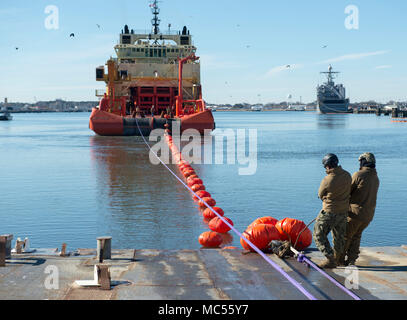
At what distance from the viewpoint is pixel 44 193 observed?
19.2 m

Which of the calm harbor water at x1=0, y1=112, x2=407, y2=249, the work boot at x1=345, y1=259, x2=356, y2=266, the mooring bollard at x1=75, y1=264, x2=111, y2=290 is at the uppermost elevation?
the mooring bollard at x1=75, y1=264, x2=111, y2=290

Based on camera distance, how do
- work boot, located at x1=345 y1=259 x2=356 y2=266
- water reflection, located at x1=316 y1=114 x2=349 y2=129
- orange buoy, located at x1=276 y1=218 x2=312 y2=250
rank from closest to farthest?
work boot, located at x1=345 y1=259 x2=356 y2=266, orange buoy, located at x1=276 y1=218 x2=312 y2=250, water reflection, located at x1=316 y1=114 x2=349 y2=129

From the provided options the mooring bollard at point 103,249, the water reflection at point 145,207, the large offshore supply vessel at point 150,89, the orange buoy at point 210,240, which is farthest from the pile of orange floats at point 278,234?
the large offshore supply vessel at point 150,89

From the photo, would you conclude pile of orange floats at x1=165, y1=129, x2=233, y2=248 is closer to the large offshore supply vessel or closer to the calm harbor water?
the calm harbor water

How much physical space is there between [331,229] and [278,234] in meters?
1.56

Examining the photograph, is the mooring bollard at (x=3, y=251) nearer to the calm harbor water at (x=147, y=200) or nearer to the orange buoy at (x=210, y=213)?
the calm harbor water at (x=147, y=200)

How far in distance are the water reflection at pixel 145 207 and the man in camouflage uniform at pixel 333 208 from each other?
4.32 meters

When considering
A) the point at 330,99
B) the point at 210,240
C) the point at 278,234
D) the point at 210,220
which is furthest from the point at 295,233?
the point at 330,99

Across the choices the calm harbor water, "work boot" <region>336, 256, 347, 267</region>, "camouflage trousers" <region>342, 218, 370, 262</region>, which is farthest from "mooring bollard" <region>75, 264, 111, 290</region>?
the calm harbor water

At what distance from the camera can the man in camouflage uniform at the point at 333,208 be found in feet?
23.7

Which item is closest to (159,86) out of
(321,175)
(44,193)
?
(321,175)

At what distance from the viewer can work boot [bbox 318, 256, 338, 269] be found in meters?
7.46

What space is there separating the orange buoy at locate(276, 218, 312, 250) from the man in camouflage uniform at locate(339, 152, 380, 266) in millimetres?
1321
